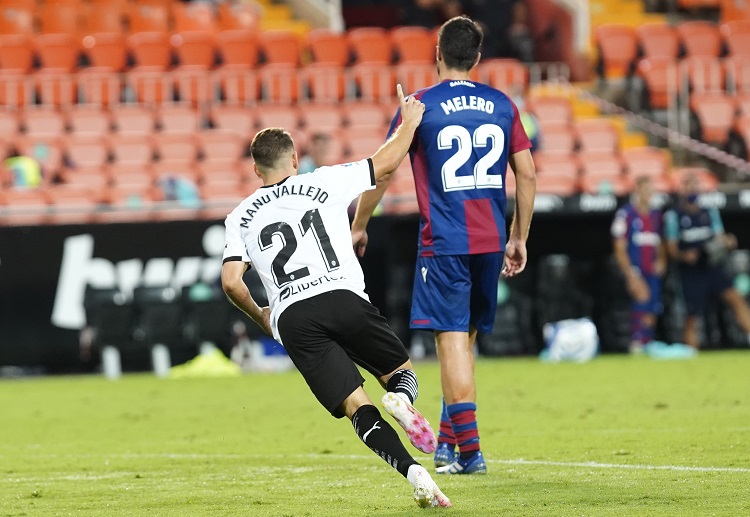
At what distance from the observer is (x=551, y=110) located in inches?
815

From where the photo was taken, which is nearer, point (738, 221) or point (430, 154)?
point (430, 154)

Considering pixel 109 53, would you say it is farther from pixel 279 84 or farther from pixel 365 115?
pixel 365 115

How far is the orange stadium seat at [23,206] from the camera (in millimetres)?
16000

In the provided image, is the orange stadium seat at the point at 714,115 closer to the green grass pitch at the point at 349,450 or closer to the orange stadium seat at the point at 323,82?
the orange stadium seat at the point at 323,82

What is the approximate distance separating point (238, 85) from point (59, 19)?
13.0ft

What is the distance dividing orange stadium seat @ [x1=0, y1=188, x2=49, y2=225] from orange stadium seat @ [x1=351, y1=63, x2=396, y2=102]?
5499 millimetres

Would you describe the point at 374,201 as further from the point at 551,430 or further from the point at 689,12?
the point at 689,12

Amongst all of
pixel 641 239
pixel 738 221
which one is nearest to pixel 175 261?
pixel 641 239

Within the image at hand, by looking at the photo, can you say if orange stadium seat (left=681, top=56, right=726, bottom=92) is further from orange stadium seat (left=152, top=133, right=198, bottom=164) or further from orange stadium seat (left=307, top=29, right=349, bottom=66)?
orange stadium seat (left=152, top=133, right=198, bottom=164)

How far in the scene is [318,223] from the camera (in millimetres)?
6254

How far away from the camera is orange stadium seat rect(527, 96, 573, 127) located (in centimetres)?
2055

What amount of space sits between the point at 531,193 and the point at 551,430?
7.85 ft

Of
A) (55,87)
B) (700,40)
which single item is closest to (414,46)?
(700,40)

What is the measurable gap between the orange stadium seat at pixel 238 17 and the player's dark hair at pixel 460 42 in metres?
16.1
